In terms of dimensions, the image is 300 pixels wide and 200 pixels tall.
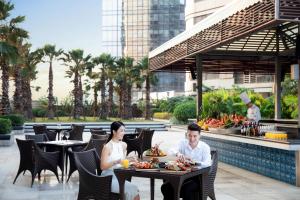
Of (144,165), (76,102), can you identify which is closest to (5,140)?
(144,165)

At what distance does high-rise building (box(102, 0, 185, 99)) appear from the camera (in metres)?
86.6

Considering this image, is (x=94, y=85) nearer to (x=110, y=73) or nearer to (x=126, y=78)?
(x=110, y=73)

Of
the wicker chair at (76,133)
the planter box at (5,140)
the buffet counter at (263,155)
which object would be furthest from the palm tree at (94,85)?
the buffet counter at (263,155)

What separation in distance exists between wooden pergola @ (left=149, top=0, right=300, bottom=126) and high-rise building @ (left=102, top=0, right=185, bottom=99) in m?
68.0

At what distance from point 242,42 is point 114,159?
823 centimetres

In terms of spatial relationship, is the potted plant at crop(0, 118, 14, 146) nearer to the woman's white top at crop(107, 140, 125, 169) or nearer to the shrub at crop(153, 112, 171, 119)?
the woman's white top at crop(107, 140, 125, 169)

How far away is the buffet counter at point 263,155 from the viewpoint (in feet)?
28.1

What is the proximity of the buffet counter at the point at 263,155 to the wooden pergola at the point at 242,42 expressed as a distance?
2.01 m

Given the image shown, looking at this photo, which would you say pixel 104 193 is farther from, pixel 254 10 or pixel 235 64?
pixel 235 64

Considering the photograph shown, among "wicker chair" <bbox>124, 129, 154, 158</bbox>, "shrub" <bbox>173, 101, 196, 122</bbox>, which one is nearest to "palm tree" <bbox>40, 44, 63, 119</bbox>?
"shrub" <bbox>173, 101, 196, 122</bbox>

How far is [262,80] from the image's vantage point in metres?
44.5

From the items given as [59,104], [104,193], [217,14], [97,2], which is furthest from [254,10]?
[97,2]

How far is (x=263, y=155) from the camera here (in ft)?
32.8

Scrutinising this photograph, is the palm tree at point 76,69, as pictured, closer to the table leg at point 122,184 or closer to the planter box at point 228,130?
the planter box at point 228,130
